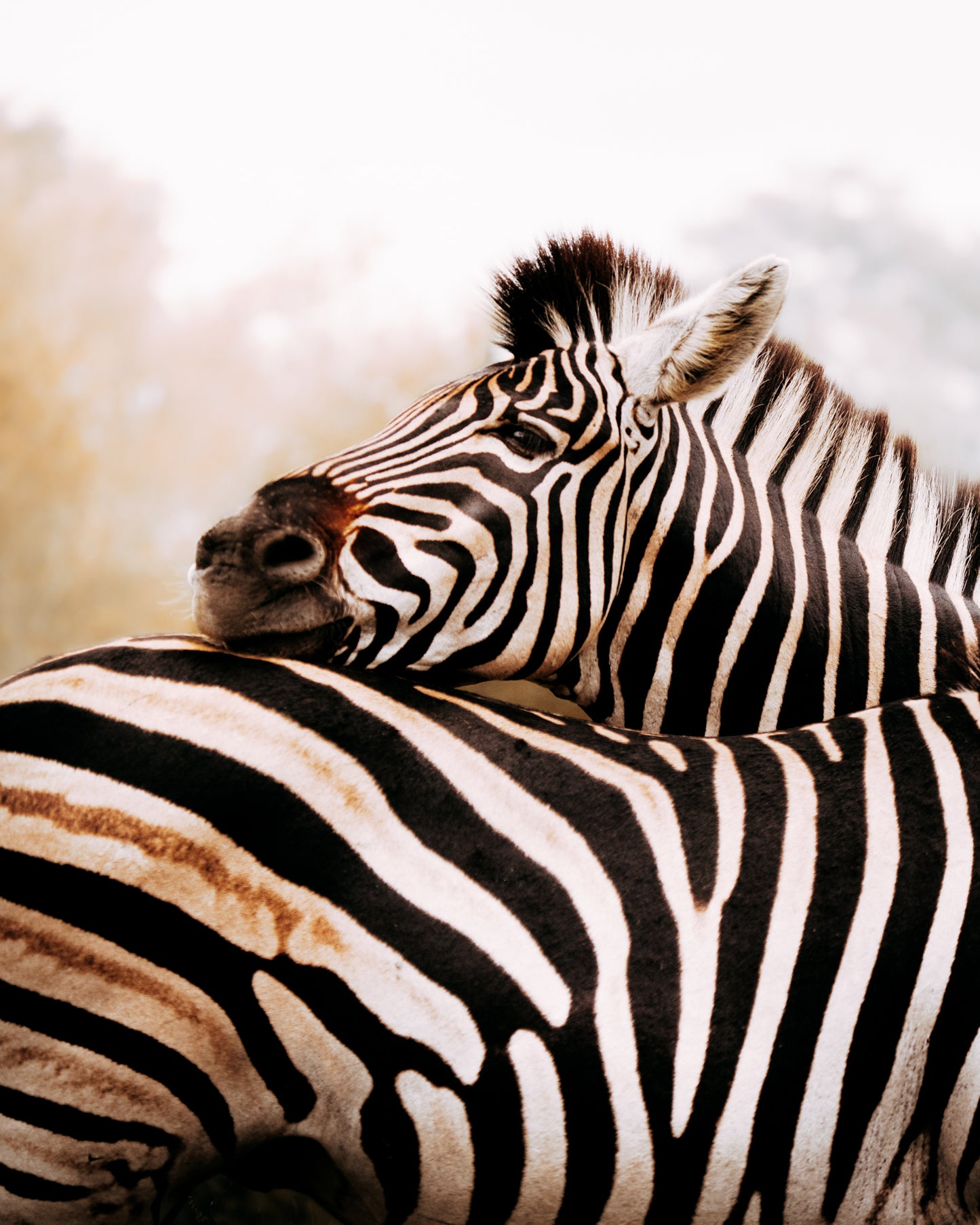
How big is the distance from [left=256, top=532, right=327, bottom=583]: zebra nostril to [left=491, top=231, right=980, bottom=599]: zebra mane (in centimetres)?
116

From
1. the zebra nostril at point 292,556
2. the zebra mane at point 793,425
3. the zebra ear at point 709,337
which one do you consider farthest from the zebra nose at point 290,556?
the zebra mane at point 793,425

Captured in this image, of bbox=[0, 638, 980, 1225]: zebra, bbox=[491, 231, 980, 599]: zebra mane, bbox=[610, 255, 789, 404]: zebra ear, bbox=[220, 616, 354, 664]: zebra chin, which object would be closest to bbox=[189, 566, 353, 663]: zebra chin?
bbox=[220, 616, 354, 664]: zebra chin

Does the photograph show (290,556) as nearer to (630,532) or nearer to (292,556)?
(292,556)

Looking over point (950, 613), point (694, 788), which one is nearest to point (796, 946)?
point (694, 788)

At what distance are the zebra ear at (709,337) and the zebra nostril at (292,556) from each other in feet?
3.40

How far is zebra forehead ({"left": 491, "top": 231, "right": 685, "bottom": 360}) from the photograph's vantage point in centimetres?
277

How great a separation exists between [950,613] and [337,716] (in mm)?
2011

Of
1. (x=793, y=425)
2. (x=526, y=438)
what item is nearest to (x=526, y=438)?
(x=526, y=438)

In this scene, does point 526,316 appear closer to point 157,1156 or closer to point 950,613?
point 950,613

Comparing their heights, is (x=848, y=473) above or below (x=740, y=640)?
above

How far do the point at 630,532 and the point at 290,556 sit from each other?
1013 mm

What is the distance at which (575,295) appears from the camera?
2785 mm

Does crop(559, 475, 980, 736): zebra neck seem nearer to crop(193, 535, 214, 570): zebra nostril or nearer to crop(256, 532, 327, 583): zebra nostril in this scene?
crop(256, 532, 327, 583): zebra nostril

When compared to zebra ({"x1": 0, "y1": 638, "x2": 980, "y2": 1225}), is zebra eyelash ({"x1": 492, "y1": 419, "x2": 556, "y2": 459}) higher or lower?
higher
